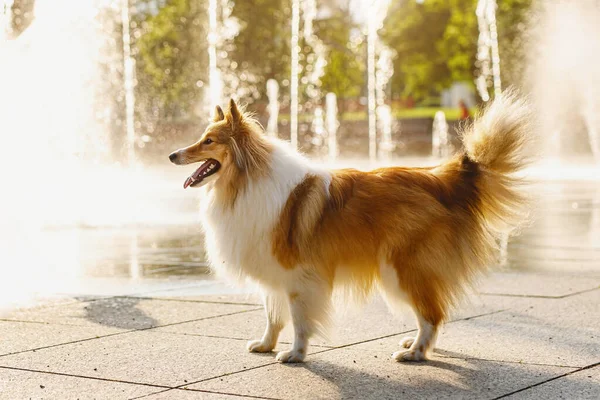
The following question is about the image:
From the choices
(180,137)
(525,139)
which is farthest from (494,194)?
(180,137)

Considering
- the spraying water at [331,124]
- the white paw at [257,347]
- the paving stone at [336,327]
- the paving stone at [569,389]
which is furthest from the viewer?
the spraying water at [331,124]

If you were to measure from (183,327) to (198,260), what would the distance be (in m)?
3.74

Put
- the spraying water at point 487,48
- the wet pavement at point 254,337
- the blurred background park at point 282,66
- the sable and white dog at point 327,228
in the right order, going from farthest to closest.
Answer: the spraying water at point 487,48 < the blurred background park at point 282,66 < the sable and white dog at point 327,228 < the wet pavement at point 254,337

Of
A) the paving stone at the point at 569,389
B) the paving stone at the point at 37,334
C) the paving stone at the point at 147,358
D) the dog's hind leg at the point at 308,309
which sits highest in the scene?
the dog's hind leg at the point at 308,309

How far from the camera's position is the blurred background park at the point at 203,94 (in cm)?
1477

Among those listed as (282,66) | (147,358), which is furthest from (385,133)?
(147,358)

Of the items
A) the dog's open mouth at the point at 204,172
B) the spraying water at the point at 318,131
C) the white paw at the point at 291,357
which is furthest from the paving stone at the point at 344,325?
the spraying water at the point at 318,131

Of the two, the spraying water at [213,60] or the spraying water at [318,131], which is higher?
the spraying water at [213,60]

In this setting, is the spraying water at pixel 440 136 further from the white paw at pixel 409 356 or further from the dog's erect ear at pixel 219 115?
the white paw at pixel 409 356

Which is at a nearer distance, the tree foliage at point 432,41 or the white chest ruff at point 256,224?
the white chest ruff at point 256,224

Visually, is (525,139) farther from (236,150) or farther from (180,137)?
(180,137)

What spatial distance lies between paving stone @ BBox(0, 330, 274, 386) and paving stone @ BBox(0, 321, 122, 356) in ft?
0.55

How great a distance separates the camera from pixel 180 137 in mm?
39594

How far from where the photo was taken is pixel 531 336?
261 inches
